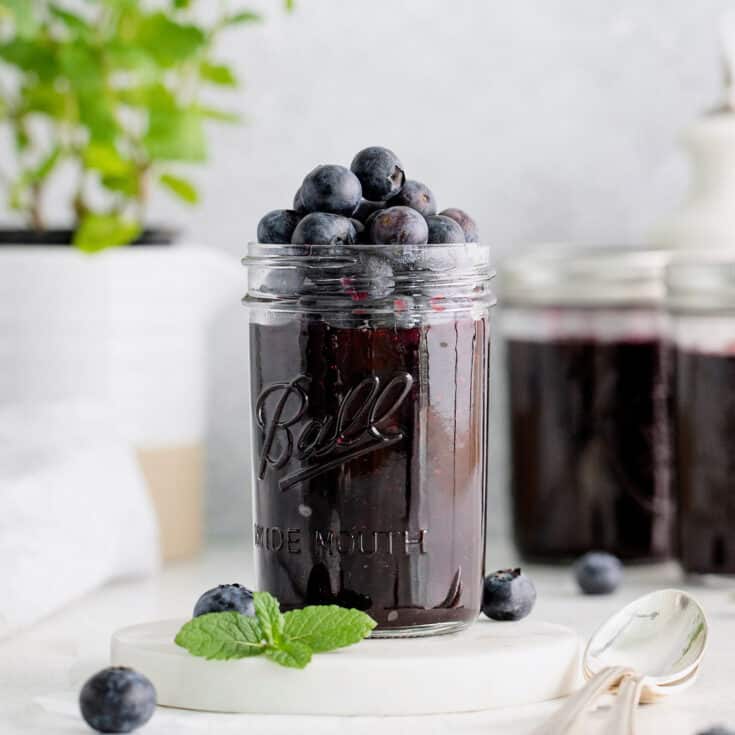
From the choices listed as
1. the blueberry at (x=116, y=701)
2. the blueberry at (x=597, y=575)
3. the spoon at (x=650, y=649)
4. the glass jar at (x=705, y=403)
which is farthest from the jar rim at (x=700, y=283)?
the blueberry at (x=116, y=701)

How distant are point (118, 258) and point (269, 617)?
69 cm

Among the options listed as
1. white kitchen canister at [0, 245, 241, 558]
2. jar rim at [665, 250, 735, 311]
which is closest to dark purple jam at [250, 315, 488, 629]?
jar rim at [665, 250, 735, 311]

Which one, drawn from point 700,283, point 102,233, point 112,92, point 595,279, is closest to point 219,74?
point 112,92

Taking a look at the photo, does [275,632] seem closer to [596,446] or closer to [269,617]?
[269,617]

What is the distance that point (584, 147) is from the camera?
167 centimetres

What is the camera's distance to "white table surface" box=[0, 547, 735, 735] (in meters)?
0.87

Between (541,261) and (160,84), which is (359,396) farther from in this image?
(160,84)

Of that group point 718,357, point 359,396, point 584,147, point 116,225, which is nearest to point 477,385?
point 359,396

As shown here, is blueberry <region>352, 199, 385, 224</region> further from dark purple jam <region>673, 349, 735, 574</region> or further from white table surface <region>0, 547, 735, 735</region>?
dark purple jam <region>673, 349, 735, 574</region>

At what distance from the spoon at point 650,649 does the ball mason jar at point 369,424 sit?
0.37 ft

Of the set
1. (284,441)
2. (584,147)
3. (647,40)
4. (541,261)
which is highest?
(647,40)

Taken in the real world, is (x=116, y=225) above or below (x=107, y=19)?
below

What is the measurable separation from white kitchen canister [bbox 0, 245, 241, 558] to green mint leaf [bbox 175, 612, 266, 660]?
625mm

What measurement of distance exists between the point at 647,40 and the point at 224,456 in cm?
76
